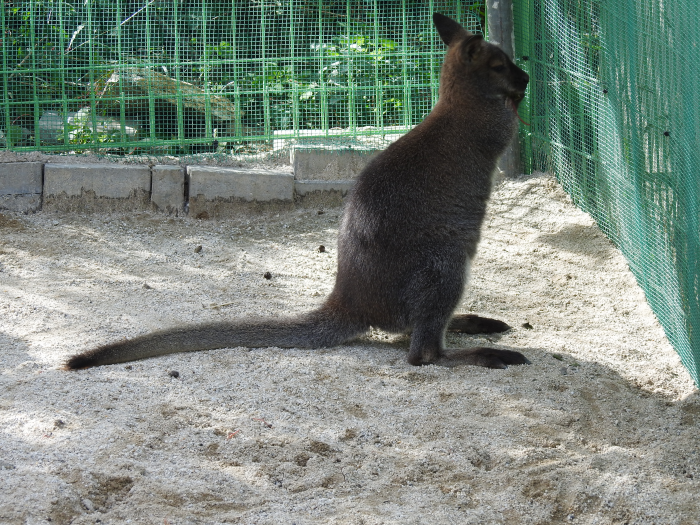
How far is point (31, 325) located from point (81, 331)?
32cm

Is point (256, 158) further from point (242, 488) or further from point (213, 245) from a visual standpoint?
point (242, 488)

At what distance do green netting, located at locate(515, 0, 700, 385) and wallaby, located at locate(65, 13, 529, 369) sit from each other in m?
0.73

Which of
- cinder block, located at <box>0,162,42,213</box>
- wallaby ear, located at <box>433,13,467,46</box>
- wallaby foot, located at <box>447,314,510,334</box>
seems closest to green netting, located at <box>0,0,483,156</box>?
cinder block, located at <box>0,162,42,213</box>

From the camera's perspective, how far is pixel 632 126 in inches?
183

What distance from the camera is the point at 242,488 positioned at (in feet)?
9.61

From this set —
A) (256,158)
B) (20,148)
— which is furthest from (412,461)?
(20,148)

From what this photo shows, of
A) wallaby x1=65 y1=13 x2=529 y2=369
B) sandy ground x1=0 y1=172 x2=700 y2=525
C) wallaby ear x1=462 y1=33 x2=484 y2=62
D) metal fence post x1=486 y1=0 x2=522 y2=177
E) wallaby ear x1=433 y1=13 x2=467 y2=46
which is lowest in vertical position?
sandy ground x1=0 y1=172 x2=700 y2=525

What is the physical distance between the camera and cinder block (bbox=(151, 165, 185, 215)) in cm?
667

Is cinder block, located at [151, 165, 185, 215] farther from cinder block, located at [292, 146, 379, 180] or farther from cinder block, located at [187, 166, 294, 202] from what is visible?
cinder block, located at [292, 146, 379, 180]

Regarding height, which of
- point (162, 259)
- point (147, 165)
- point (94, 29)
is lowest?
point (162, 259)

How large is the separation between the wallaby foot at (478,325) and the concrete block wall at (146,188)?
2.40m

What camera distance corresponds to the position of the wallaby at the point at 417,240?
4.24m

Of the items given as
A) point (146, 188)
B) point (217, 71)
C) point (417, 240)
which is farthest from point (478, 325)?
point (217, 71)

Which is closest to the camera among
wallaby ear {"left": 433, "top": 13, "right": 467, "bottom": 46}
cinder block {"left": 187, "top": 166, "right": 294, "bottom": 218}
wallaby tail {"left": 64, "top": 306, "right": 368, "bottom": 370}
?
wallaby tail {"left": 64, "top": 306, "right": 368, "bottom": 370}
